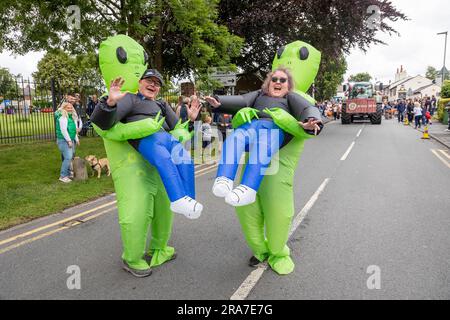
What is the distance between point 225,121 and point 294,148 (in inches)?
355

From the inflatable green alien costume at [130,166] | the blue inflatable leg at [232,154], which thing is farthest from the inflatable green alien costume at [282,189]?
the inflatable green alien costume at [130,166]

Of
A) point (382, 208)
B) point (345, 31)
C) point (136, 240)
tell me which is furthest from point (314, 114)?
point (345, 31)

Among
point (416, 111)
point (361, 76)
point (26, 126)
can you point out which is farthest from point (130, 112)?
point (361, 76)

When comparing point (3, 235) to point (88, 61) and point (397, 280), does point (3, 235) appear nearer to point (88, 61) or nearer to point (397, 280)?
point (397, 280)

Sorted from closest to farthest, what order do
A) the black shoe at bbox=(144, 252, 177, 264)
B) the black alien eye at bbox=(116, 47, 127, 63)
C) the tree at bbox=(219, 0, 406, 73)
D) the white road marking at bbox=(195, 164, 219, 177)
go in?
the black alien eye at bbox=(116, 47, 127, 63) < the black shoe at bbox=(144, 252, 177, 264) < the white road marking at bbox=(195, 164, 219, 177) < the tree at bbox=(219, 0, 406, 73)

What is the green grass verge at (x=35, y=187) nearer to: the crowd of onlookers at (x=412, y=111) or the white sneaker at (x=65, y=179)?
the white sneaker at (x=65, y=179)

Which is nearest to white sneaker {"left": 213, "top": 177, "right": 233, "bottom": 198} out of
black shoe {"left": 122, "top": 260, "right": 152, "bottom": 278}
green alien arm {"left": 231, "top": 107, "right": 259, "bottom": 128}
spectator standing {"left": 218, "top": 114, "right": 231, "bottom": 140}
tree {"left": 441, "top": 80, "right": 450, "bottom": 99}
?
green alien arm {"left": 231, "top": 107, "right": 259, "bottom": 128}

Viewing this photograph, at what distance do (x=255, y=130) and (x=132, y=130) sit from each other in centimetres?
109

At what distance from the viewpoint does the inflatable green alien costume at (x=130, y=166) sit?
321 cm

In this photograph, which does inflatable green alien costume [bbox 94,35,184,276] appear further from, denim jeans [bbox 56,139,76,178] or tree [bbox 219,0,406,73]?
tree [bbox 219,0,406,73]

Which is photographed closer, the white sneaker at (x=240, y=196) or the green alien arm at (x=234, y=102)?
the white sneaker at (x=240, y=196)

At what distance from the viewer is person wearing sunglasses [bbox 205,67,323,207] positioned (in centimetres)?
298

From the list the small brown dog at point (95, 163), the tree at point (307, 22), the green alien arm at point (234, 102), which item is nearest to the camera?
the green alien arm at point (234, 102)

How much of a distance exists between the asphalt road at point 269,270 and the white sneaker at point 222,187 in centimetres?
93
